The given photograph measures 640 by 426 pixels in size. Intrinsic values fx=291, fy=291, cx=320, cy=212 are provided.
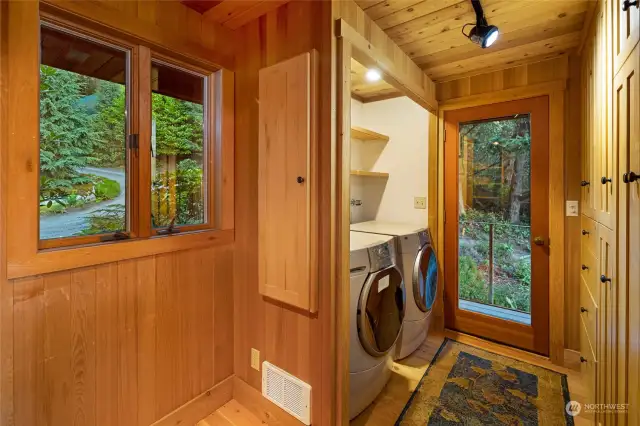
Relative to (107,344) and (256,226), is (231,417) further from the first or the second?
(256,226)

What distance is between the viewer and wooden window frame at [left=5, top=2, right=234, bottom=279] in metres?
1.09

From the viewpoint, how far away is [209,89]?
1807 millimetres

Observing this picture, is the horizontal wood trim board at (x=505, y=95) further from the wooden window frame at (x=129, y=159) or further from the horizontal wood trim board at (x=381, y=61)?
the wooden window frame at (x=129, y=159)

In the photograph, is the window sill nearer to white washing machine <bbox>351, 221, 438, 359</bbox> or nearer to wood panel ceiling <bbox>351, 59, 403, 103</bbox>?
white washing machine <bbox>351, 221, 438, 359</bbox>

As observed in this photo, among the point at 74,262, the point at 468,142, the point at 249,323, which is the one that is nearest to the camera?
the point at 74,262

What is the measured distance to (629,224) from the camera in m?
0.95

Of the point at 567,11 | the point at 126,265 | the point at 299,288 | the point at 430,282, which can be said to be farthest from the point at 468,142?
the point at 126,265

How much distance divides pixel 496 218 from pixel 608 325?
4.57 feet

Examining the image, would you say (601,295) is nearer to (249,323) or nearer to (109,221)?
(249,323)

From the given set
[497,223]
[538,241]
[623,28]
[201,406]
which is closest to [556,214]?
[538,241]

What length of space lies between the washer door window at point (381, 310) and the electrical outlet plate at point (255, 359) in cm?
63

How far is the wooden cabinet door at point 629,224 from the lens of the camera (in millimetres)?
874

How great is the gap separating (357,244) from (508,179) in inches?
60.9

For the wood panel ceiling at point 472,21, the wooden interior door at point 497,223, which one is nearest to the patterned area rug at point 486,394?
the wooden interior door at point 497,223
